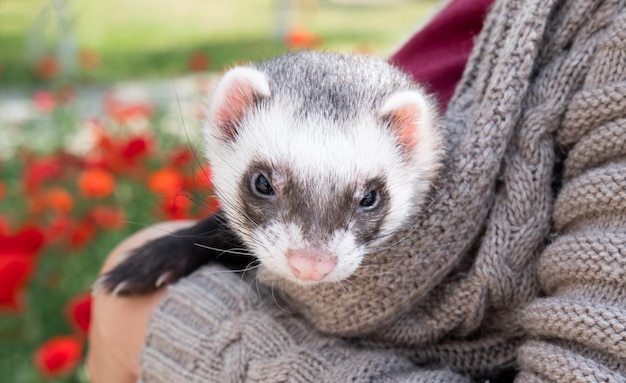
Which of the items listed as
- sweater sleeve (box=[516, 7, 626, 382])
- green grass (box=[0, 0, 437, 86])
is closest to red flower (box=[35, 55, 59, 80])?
green grass (box=[0, 0, 437, 86])

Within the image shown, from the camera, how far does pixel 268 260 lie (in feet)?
2.83

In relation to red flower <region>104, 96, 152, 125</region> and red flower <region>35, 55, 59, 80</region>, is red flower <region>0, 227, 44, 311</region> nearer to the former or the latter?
red flower <region>104, 96, 152, 125</region>

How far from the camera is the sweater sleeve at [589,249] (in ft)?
2.40

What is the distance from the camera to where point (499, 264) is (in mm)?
856

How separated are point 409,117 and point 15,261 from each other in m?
0.75

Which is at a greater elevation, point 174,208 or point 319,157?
point 319,157

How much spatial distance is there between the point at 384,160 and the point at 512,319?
28 cm

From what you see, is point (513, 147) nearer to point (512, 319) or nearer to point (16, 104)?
point (512, 319)

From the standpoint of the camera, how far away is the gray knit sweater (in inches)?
31.2

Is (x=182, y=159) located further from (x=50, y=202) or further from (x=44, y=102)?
(x=44, y=102)

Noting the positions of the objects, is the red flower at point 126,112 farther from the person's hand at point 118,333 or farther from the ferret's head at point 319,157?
the ferret's head at point 319,157

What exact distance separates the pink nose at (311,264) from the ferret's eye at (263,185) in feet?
0.36

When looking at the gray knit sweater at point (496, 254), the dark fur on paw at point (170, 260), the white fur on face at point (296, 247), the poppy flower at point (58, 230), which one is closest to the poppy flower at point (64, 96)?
the poppy flower at point (58, 230)

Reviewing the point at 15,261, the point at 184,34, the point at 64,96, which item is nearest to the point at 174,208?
the point at 15,261
